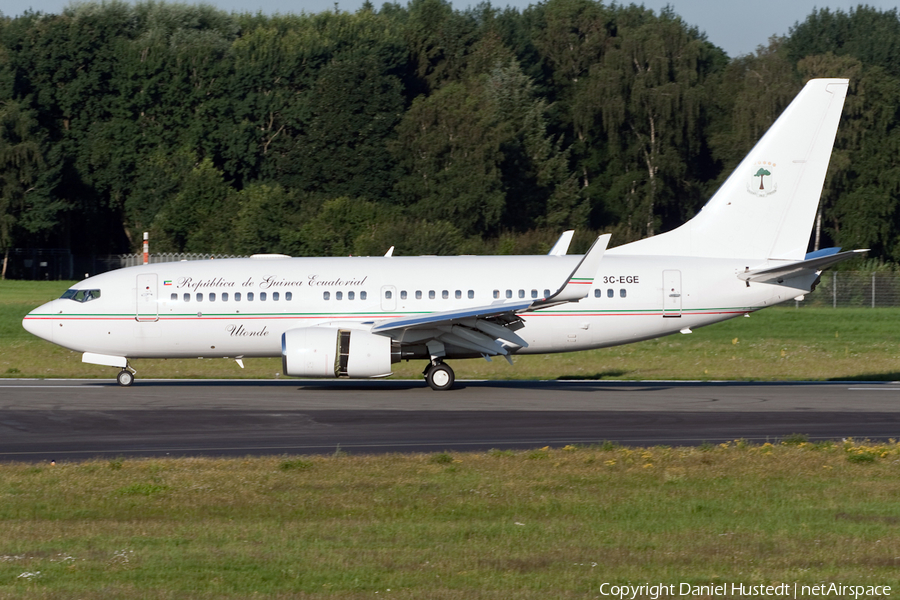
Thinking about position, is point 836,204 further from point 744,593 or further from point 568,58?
point 744,593

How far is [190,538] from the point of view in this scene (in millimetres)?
10305

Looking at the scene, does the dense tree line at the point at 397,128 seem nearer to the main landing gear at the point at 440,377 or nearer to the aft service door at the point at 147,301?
the aft service door at the point at 147,301

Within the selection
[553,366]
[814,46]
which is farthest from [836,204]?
[553,366]

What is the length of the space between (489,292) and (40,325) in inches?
427

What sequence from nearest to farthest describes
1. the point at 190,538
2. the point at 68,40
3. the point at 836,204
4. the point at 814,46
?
1. the point at 190,538
2. the point at 836,204
3. the point at 68,40
4. the point at 814,46

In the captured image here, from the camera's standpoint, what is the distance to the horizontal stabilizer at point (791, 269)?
79.0 feet

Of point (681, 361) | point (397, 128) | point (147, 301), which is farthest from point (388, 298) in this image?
point (397, 128)

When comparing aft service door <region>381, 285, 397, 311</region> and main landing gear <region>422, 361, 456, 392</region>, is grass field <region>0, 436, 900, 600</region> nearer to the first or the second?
main landing gear <region>422, 361, 456, 392</region>

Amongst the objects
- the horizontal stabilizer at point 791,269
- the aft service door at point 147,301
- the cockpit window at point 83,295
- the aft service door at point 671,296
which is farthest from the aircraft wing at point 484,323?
the cockpit window at point 83,295

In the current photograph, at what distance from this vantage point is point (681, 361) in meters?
34.5

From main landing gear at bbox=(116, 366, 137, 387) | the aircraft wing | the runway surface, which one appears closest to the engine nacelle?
the aircraft wing

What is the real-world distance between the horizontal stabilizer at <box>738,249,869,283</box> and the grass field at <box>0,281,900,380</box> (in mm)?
5739

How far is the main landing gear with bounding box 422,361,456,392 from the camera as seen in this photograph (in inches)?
1004

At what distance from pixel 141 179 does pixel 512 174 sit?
2616cm
